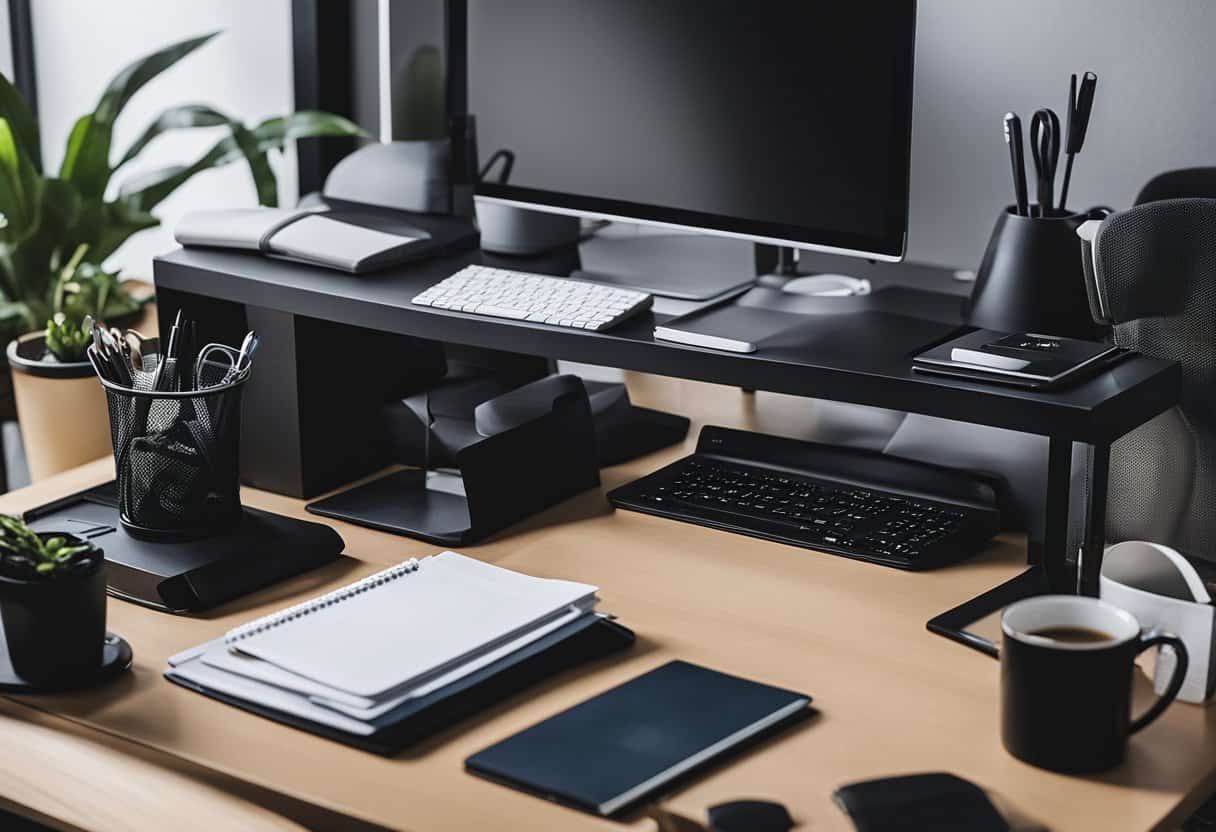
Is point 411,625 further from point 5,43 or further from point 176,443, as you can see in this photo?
point 5,43

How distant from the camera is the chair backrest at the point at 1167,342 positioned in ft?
4.27

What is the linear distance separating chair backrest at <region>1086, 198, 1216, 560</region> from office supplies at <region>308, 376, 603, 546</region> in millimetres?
511

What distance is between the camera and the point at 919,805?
3.14 feet

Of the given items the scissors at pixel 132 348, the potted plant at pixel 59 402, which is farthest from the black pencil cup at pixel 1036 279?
the potted plant at pixel 59 402

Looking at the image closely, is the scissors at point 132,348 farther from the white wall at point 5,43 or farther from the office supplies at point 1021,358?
the white wall at point 5,43

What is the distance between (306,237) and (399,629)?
56cm

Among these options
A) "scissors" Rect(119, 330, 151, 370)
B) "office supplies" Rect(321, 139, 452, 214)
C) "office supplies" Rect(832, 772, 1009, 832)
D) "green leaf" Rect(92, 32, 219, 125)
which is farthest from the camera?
"green leaf" Rect(92, 32, 219, 125)

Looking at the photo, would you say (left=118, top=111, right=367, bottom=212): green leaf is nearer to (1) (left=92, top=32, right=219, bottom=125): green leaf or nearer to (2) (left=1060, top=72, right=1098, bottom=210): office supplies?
(1) (left=92, top=32, right=219, bottom=125): green leaf

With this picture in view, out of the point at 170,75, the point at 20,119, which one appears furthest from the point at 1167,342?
the point at 170,75

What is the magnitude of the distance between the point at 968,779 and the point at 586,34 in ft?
2.78

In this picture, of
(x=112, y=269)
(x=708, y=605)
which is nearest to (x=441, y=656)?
(x=708, y=605)

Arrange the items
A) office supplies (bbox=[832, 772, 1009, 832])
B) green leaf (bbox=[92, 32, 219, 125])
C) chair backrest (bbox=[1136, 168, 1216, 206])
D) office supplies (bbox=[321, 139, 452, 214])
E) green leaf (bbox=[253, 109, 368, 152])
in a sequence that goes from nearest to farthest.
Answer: office supplies (bbox=[832, 772, 1009, 832]), chair backrest (bbox=[1136, 168, 1216, 206]), office supplies (bbox=[321, 139, 452, 214]), green leaf (bbox=[253, 109, 368, 152]), green leaf (bbox=[92, 32, 219, 125])

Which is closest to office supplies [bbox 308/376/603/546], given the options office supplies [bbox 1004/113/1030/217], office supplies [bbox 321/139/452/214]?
office supplies [bbox 321/139/452/214]

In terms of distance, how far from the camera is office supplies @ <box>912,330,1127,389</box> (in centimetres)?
124
